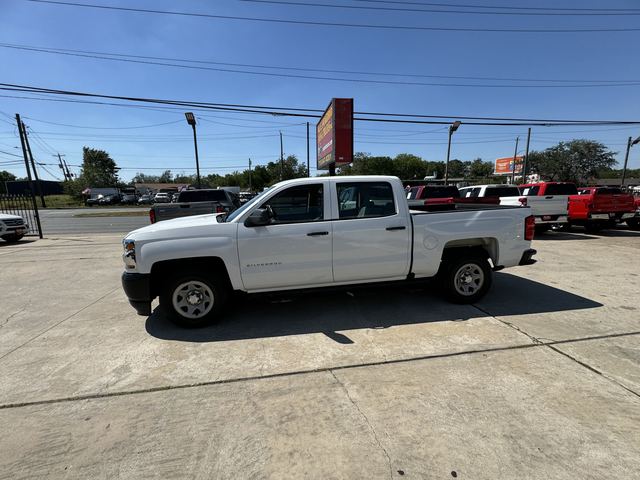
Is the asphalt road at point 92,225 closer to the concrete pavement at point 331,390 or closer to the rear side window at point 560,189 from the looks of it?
the concrete pavement at point 331,390

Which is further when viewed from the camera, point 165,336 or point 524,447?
point 165,336

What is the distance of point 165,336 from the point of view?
4.21m

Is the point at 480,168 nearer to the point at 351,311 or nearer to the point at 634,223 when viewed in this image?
the point at 634,223

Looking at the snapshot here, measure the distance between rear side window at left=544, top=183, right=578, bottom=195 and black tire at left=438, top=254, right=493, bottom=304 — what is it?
928cm

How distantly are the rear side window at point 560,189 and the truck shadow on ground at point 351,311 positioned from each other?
8.11 meters

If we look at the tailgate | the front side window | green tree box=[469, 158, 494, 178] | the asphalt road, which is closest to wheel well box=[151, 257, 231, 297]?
the front side window

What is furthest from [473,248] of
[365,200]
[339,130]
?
[339,130]

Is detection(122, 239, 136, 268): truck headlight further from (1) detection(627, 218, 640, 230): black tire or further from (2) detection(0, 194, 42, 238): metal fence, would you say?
(1) detection(627, 218, 640, 230): black tire

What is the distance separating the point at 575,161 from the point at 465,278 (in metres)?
67.3

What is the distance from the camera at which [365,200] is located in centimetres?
467

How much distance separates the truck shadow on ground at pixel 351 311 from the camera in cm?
429

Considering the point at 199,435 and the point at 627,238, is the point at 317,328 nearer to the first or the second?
the point at 199,435

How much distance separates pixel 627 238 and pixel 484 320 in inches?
411

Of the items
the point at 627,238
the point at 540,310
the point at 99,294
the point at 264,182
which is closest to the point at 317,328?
the point at 540,310
